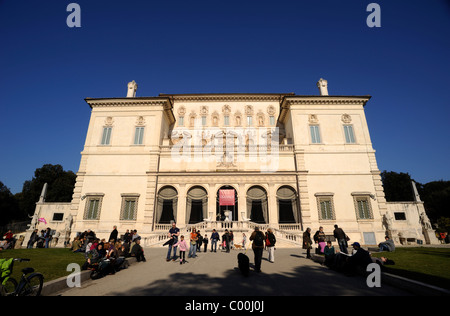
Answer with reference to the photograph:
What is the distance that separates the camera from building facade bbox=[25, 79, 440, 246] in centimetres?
2091

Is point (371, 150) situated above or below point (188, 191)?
above

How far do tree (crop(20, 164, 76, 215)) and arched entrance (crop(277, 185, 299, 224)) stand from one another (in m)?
44.8

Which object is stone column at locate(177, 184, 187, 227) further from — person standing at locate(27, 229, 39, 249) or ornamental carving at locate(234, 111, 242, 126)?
ornamental carving at locate(234, 111, 242, 126)

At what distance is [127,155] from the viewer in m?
23.3

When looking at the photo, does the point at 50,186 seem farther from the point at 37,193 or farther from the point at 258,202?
the point at 258,202

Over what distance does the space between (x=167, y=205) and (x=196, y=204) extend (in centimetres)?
314

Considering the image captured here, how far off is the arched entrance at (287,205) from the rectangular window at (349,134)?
894 cm

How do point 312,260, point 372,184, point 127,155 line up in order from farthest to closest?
point 127,155
point 372,184
point 312,260

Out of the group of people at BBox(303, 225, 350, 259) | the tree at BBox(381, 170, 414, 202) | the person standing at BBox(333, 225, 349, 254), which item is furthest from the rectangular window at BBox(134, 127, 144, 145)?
the tree at BBox(381, 170, 414, 202)

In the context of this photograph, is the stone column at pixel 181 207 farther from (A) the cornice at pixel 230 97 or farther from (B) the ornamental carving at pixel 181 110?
(A) the cornice at pixel 230 97

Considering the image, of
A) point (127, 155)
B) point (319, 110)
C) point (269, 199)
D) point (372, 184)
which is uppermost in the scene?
point (319, 110)
